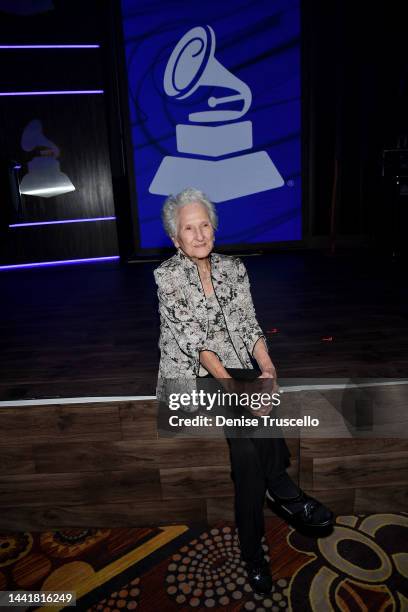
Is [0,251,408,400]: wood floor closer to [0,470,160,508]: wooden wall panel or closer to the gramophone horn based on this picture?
[0,470,160,508]: wooden wall panel

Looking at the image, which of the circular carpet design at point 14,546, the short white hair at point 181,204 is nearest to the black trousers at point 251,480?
the short white hair at point 181,204

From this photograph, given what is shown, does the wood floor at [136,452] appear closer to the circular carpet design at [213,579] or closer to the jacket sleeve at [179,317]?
the circular carpet design at [213,579]

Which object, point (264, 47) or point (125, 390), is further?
point (264, 47)

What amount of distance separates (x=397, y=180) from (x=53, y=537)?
440 centimetres

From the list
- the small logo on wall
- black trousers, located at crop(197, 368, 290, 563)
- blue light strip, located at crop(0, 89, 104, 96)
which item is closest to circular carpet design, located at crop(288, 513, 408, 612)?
black trousers, located at crop(197, 368, 290, 563)

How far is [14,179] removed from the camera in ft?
17.0

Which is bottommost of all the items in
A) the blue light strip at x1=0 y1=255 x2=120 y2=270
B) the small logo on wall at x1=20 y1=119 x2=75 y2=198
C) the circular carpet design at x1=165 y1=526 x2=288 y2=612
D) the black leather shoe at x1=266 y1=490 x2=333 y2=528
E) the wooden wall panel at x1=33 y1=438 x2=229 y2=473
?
the circular carpet design at x1=165 y1=526 x2=288 y2=612

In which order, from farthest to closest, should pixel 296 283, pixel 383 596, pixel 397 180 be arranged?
pixel 397 180 < pixel 296 283 < pixel 383 596

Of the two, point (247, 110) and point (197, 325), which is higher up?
point (247, 110)

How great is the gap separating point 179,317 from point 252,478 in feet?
2.23

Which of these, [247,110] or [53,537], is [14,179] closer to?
[247,110]

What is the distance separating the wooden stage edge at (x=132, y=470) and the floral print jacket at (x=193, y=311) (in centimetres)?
30

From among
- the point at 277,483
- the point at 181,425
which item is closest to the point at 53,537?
the point at 181,425

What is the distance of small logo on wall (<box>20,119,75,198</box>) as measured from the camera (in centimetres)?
539
